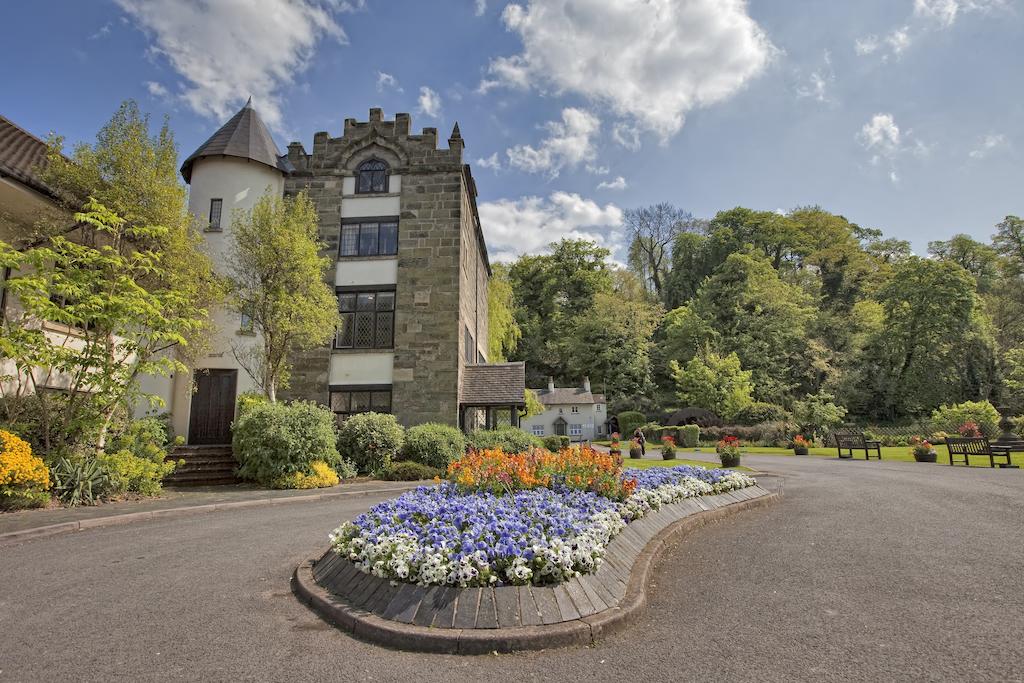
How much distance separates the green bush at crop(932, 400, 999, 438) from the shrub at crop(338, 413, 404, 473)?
1259 inches

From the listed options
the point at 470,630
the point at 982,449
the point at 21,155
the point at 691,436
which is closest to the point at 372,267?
the point at 21,155

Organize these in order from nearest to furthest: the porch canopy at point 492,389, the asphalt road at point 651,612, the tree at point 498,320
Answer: the asphalt road at point 651,612 → the porch canopy at point 492,389 → the tree at point 498,320

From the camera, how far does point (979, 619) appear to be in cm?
488

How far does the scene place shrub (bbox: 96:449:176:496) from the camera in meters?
11.8

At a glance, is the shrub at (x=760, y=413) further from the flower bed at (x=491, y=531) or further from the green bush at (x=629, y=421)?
the flower bed at (x=491, y=531)

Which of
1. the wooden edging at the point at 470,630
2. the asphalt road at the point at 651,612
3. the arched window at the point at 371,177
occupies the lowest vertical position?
the asphalt road at the point at 651,612

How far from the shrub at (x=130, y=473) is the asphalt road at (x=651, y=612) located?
3.11 meters

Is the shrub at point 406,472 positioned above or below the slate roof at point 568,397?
below

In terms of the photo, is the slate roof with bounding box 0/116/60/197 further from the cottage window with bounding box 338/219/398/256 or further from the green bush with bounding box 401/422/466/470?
the green bush with bounding box 401/422/466/470

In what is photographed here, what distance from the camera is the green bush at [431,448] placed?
57.3ft

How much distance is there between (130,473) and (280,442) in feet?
11.8

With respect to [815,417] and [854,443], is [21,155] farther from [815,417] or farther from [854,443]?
[815,417]

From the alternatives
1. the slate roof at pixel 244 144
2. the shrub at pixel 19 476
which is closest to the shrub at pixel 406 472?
the shrub at pixel 19 476

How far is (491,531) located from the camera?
5.41 metres
